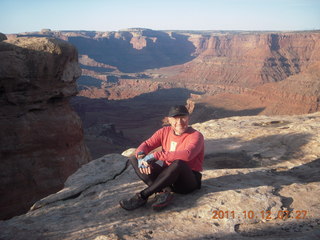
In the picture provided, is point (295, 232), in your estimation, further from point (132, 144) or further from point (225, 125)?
point (132, 144)

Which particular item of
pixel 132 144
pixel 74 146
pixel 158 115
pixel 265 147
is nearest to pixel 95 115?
pixel 158 115

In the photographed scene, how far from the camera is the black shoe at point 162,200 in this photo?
3.26 metres

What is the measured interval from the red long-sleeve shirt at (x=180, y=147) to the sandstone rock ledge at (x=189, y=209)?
0.49 metres

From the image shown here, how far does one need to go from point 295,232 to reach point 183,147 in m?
1.40

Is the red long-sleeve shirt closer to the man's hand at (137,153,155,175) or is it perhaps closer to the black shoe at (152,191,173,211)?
the man's hand at (137,153,155,175)

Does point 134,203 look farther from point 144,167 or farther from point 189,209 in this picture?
point 189,209

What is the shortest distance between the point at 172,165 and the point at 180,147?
0.34m

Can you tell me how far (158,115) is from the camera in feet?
122

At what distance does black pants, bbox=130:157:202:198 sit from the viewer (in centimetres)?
317

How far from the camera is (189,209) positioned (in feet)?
10.8

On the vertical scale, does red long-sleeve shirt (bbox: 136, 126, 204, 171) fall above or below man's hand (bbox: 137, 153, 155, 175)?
above

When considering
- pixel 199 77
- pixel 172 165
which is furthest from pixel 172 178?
pixel 199 77
